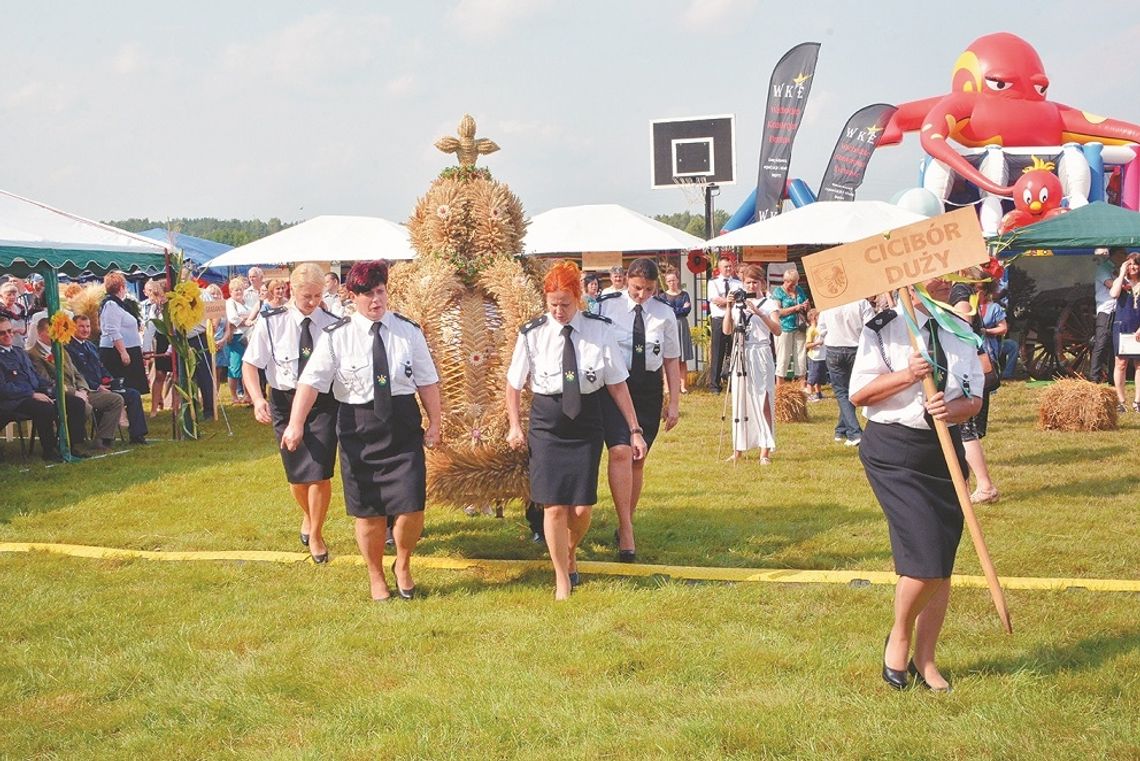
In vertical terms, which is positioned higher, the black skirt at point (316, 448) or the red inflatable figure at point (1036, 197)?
the red inflatable figure at point (1036, 197)

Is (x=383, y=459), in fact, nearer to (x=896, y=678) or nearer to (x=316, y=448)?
(x=316, y=448)

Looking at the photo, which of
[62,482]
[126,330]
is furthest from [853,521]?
[126,330]

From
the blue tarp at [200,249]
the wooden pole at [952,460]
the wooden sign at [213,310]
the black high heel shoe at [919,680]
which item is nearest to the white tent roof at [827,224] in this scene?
the wooden sign at [213,310]

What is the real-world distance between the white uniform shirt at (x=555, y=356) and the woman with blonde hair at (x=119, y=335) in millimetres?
9500

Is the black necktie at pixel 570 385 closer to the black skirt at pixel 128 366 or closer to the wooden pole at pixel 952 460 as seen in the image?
the wooden pole at pixel 952 460

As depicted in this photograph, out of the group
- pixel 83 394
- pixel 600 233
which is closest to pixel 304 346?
pixel 83 394

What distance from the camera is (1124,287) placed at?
14.2 metres

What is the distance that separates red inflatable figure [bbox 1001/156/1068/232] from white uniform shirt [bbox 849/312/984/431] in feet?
58.4

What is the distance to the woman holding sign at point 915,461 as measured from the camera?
453 cm

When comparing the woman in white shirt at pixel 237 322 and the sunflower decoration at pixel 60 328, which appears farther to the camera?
the woman in white shirt at pixel 237 322

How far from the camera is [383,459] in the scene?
20.3 ft

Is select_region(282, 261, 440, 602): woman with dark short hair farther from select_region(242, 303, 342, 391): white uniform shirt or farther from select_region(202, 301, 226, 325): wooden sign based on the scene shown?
select_region(202, 301, 226, 325): wooden sign

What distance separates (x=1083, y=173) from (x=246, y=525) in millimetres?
19712

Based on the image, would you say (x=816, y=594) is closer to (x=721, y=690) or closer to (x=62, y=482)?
(x=721, y=690)
